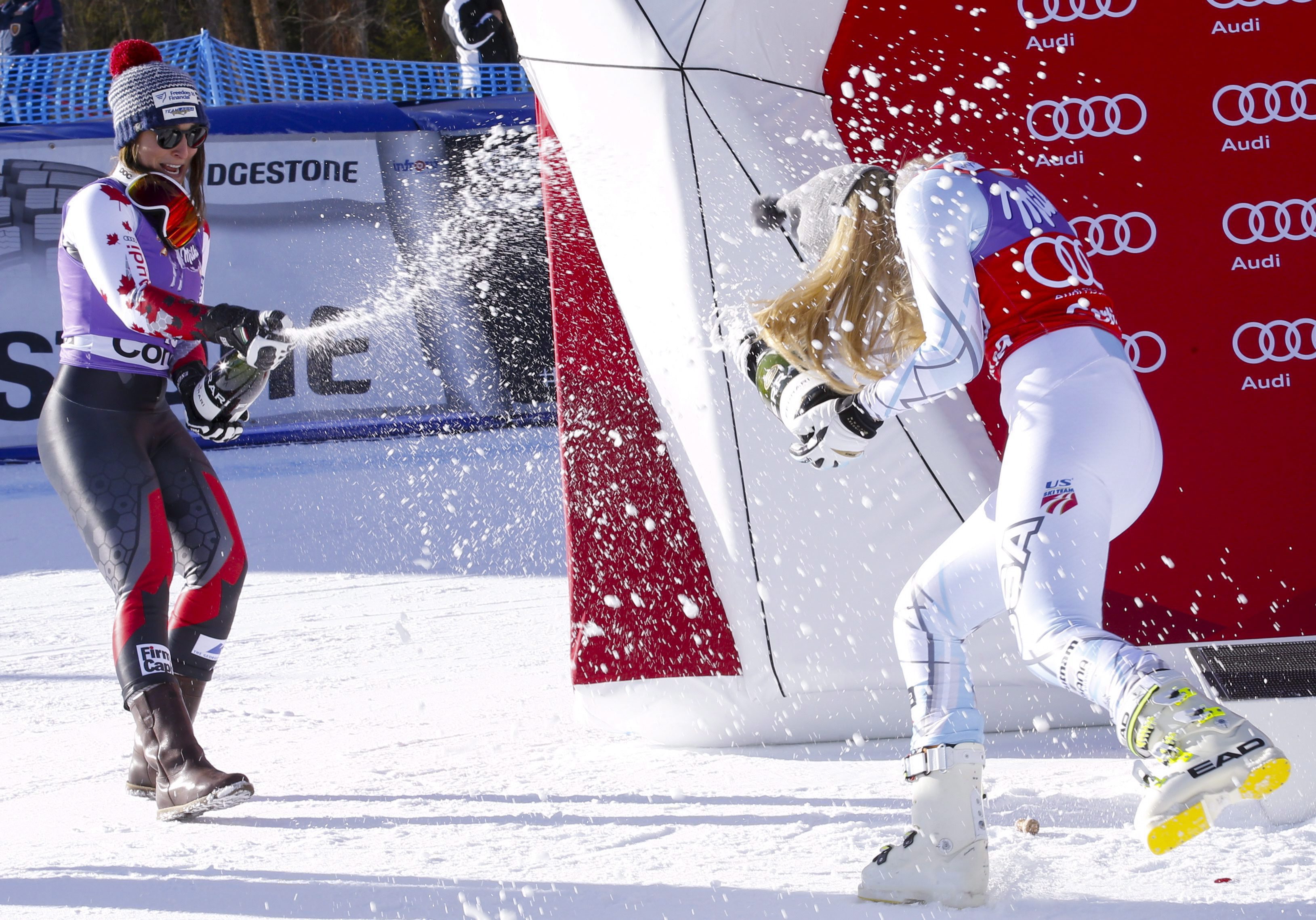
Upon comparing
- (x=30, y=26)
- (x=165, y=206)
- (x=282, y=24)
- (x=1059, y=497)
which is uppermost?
(x=282, y=24)

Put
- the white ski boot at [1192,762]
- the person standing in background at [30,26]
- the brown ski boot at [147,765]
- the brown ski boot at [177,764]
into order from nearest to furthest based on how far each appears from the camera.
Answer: the white ski boot at [1192,762]
the brown ski boot at [177,764]
the brown ski boot at [147,765]
the person standing in background at [30,26]

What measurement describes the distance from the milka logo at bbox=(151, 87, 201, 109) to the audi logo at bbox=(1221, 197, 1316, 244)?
7.90 feet

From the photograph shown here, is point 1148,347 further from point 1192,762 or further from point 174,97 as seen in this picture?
point 174,97

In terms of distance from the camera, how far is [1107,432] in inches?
78.2

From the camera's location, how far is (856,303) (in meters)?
2.29

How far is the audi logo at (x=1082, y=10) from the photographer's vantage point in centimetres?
290

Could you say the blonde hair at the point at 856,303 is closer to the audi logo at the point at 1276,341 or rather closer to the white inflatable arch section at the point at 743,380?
the white inflatable arch section at the point at 743,380

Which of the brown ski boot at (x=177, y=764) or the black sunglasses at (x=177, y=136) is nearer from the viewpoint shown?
the brown ski boot at (x=177, y=764)

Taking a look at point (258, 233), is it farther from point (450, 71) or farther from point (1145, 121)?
point (1145, 121)

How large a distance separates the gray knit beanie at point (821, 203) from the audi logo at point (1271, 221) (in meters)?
1.11

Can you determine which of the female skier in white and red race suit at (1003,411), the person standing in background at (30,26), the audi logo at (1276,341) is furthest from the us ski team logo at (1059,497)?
the person standing in background at (30,26)

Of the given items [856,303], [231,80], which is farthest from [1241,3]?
[231,80]

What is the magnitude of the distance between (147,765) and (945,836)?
6.17 feet

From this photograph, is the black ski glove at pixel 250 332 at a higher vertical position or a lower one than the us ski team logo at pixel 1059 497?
higher
